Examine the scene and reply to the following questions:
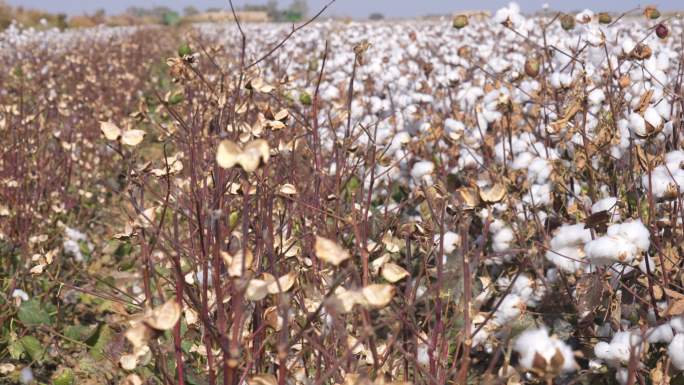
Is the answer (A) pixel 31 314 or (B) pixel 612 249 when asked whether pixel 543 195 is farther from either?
(A) pixel 31 314

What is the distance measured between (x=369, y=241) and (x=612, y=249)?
623 mm

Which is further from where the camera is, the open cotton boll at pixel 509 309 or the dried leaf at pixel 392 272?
the open cotton boll at pixel 509 309

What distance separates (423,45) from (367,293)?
553cm

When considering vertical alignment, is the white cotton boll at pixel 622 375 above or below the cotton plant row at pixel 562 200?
below

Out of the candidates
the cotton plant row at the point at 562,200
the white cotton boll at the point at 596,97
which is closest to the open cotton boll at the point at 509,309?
the cotton plant row at the point at 562,200

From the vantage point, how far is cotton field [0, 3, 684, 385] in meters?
1.10

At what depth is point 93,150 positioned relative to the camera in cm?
421

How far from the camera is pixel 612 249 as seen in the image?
1.13 meters

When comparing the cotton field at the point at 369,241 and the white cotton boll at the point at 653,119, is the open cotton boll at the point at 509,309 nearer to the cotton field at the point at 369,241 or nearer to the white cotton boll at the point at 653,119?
the cotton field at the point at 369,241

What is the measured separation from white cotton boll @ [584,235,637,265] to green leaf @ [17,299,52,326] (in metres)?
1.65

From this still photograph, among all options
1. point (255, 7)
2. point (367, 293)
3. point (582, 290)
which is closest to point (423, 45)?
point (582, 290)

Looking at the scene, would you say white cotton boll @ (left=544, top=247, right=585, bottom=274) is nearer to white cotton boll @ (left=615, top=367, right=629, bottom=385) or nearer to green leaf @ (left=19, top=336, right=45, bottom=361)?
white cotton boll @ (left=615, top=367, right=629, bottom=385)

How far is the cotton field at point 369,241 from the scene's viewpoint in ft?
3.60

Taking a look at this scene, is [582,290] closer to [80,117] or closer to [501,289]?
[501,289]
